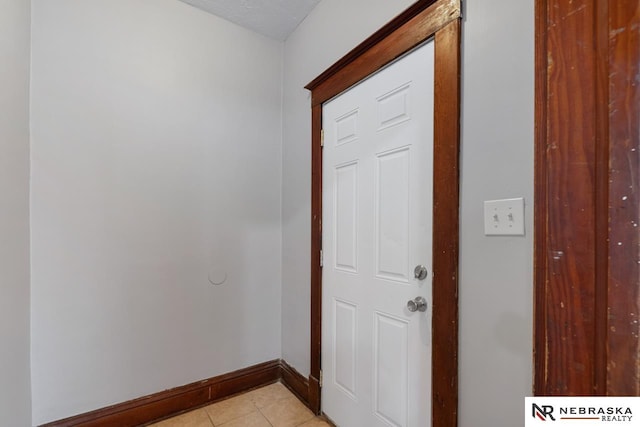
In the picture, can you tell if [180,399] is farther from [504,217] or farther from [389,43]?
[389,43]

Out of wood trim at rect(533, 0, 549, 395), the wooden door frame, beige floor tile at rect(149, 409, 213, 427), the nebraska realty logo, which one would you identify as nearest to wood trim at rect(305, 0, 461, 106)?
the wooden door frame

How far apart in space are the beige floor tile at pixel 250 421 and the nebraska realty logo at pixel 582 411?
144cm

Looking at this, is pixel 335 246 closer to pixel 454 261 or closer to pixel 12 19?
pixel 454 261

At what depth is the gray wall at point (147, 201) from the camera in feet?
4.84

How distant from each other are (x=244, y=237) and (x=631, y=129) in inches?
76.0

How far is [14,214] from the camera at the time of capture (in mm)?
1286

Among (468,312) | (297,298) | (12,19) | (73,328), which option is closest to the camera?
(468,312)

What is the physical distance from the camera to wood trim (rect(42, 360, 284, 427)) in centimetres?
155

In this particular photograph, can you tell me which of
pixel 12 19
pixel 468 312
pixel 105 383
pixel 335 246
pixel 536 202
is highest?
pixel 12 19

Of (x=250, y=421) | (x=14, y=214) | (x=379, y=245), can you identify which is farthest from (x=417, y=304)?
(x=14, y=214)

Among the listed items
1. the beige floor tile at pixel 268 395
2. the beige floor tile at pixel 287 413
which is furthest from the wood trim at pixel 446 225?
the beige floor tile at pixel 268 395

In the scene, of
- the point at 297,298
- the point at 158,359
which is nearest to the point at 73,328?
the point at 158,359

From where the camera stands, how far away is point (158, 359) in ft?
5.66

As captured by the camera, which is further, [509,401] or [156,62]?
[156,62]
